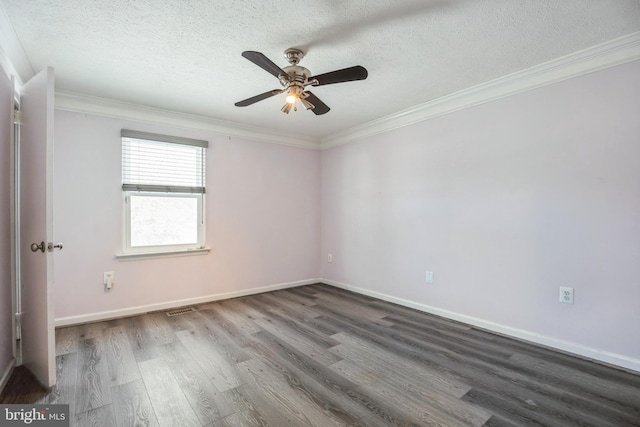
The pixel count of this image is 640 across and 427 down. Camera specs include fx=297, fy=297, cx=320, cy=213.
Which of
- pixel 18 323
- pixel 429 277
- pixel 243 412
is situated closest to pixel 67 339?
pixel 18 323

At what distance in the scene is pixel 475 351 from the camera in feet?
7.87

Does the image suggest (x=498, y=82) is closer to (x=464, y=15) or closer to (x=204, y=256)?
(x=464, y=15)

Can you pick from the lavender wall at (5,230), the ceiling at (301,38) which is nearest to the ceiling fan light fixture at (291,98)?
the ceiling at (301,38)

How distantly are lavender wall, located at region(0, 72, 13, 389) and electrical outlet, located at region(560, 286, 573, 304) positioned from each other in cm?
400

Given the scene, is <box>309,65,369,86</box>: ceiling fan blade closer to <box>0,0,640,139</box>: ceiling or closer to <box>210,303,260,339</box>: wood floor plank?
<box>0,0,640,139</box>: ceiling

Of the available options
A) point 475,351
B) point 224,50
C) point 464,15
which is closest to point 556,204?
point 475,351

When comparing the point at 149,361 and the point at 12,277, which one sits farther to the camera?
the point at 149,361

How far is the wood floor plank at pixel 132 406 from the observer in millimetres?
1587

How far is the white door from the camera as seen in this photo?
1.84m

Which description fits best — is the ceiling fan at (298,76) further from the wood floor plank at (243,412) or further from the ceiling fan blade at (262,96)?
the wood floor plank at (243,412)

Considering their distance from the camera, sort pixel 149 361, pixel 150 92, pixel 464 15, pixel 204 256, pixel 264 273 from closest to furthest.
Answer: pixel 464 15
pixel 149 361
pixel 150 92
pixel 204 256
pixel 264 273

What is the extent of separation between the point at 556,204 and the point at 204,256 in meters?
3.69

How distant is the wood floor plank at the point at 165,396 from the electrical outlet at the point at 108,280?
133 centimetres

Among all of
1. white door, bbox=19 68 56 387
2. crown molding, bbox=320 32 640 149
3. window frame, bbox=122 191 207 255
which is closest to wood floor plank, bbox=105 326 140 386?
white door, bbox=19 68 56 387
